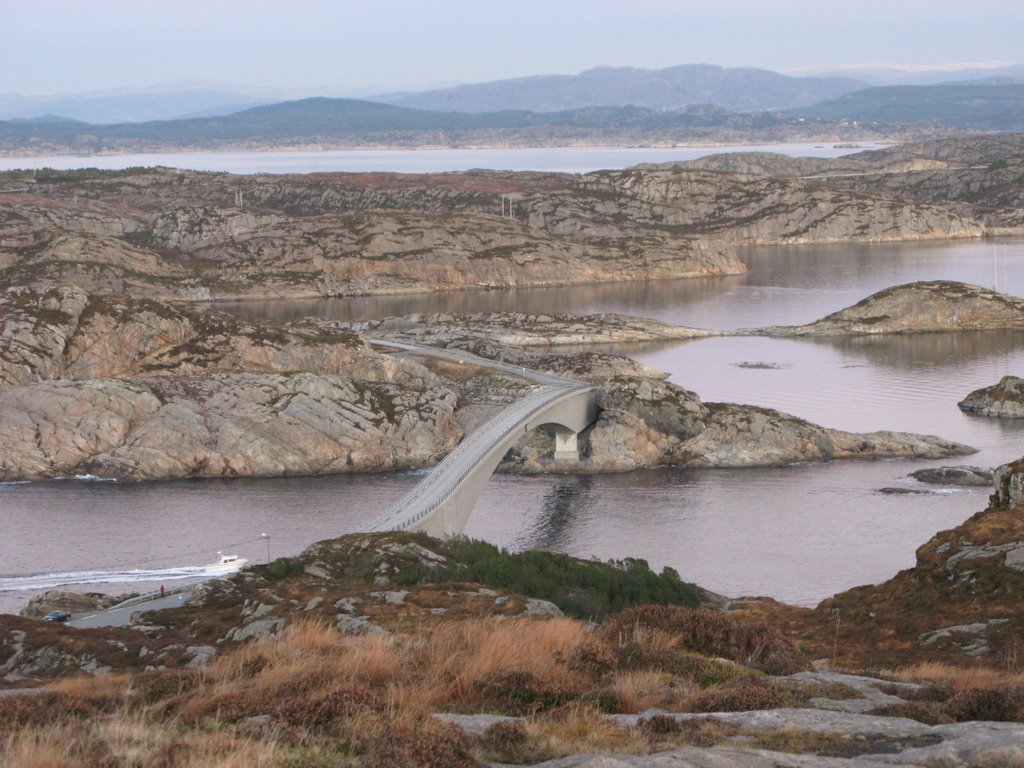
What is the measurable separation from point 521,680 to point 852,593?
20.6m

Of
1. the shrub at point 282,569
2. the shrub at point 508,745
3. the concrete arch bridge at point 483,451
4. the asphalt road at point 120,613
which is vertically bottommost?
the concrete arch bridge at point 483,451

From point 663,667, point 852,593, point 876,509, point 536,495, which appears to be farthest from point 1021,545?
point 536,495

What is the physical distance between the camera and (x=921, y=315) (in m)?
114

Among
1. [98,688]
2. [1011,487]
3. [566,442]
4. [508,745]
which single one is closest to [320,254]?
[566,442]

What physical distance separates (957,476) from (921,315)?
56988 millimetres

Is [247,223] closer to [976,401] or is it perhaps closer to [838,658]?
[976,401]

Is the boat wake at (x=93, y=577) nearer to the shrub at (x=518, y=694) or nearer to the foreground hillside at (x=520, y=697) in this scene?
the foreground hillside at (x=520, y=697)

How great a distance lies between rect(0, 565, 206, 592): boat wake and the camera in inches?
1774

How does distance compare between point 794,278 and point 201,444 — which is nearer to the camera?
point 201,444

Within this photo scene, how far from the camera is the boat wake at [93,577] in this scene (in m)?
45.1

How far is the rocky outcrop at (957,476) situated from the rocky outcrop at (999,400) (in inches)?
632

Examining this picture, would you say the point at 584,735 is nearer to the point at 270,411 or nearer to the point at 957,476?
the point at 957,476

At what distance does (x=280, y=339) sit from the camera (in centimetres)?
8262

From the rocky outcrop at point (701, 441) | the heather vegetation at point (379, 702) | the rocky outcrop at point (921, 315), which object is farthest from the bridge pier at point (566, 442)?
the heather vegetation at point (379, 702)
